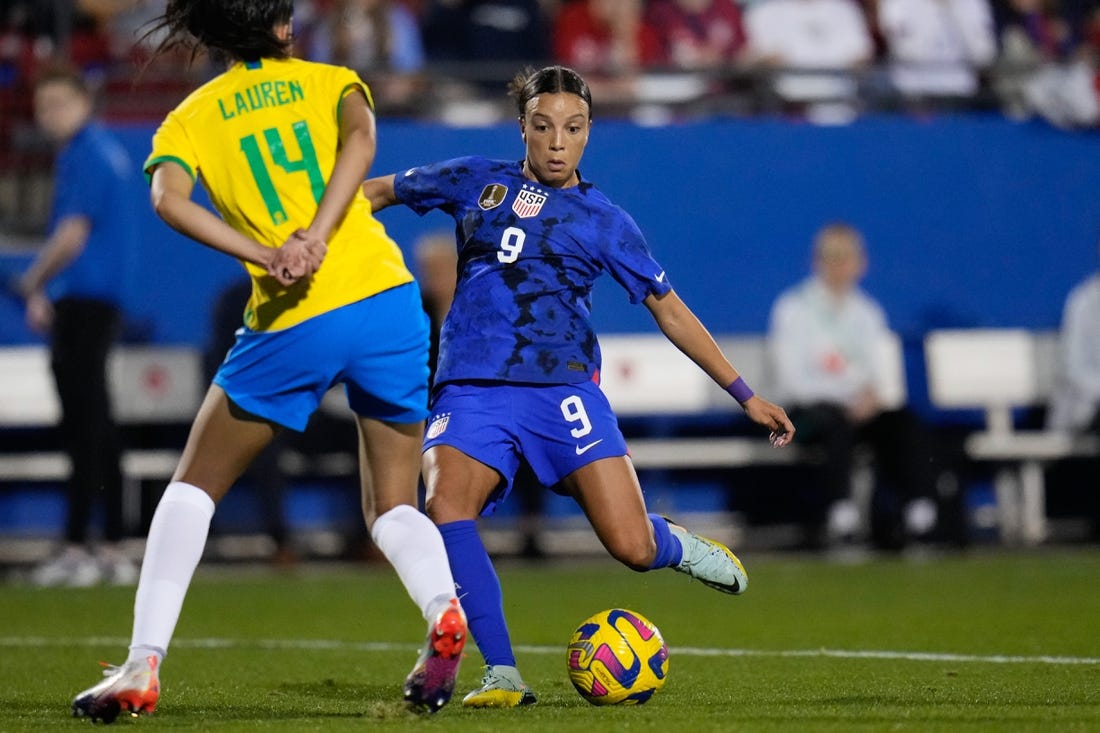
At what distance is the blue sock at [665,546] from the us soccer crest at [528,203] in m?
1.11

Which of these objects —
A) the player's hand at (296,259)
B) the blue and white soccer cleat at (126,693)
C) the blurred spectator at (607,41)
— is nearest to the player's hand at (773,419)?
the player's hand at (296,259)

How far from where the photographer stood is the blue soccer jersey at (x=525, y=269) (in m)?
5.95

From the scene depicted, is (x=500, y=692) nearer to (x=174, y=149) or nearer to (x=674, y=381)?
(x=174, y=149)

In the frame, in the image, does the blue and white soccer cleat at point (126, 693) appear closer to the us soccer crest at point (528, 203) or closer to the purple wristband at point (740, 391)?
the us soccer crest at point (528, 203)

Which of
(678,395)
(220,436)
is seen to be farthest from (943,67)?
(220,436)

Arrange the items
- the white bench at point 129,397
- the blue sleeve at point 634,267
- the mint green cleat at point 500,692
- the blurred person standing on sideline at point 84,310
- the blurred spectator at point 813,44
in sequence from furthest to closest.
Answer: the blurred spectator at point 813,44, the white bench at point 129,397, the blurred person standing on sideline at point 84,310, the blue sleeve at point 634,267, the mint green cleat at point 500,692

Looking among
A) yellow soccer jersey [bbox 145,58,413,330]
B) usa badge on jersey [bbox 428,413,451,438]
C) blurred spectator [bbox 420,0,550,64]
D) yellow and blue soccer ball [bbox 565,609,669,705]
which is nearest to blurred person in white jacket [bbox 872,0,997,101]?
blurred spectator [bbox 420,0,550,64]

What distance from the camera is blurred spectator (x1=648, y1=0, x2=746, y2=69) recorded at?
1521cm

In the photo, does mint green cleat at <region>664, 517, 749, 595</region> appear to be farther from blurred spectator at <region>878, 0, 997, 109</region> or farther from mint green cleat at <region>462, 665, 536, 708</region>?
blurred spectator at <region>878, 0, 997, 109</region>

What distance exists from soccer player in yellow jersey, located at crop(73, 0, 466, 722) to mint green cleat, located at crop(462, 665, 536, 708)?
0.54 meters

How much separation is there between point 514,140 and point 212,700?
8.71 m

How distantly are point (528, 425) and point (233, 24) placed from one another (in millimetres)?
1585

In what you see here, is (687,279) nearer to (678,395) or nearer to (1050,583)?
(678,395)

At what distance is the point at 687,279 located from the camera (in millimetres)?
14633
